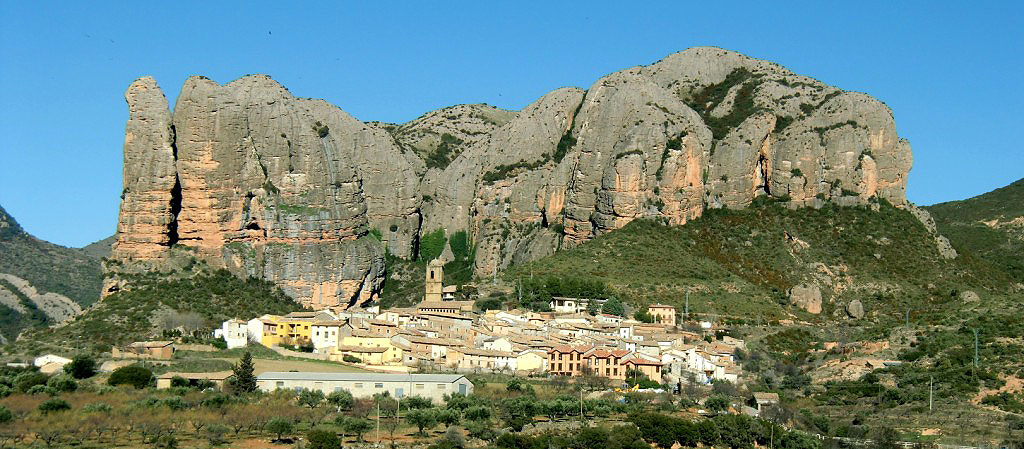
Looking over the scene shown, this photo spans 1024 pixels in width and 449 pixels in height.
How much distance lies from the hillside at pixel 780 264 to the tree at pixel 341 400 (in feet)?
105

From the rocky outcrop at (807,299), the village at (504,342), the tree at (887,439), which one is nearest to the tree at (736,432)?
the tree at (887,439)

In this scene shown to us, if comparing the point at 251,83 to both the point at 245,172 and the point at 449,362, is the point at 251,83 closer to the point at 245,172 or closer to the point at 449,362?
the point at 245,172

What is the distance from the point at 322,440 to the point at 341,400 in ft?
31.8

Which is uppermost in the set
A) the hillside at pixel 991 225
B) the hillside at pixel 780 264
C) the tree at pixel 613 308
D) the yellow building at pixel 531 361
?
the hillside at pixel 991 225

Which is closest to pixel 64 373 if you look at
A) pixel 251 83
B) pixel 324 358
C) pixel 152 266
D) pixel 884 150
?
pixel 324 358

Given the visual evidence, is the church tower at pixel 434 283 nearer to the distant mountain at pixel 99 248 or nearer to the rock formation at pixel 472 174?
the rock formation at pixel 472 174

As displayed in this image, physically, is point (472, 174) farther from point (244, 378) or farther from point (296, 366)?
point (244, 378)

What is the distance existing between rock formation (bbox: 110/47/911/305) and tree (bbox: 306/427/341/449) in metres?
47.6

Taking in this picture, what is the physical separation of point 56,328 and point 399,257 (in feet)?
104

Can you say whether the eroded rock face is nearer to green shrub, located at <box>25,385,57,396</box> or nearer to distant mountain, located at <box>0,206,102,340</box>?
distant mountain, located at <box>0,206,102,340</box>

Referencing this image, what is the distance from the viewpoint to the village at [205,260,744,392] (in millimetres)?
91500

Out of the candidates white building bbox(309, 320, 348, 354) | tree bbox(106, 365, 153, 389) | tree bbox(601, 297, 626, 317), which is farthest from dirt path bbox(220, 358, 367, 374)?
tree bbox(601, 297, 626, 317)

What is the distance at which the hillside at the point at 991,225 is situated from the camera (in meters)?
135

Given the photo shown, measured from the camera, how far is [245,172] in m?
121
